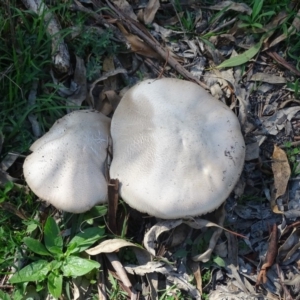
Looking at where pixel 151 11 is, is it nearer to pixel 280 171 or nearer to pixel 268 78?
pixel 268 78

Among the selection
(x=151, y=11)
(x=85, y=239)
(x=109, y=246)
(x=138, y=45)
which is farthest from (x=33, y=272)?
(x=151, y=11)

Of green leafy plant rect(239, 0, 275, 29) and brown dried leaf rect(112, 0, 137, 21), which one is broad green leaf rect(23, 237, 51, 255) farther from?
green leafy plant rect(239, 0, 275, 29)

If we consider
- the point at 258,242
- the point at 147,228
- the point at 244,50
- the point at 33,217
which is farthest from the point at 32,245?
the point at 244,50

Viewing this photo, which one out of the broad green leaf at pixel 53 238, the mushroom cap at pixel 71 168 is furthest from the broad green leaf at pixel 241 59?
the broad green leaf at pixel 53 238

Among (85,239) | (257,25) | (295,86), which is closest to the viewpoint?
(85,239)

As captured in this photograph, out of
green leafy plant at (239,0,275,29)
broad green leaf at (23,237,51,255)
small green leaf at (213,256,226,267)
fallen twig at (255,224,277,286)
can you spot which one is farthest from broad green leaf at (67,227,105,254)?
green leafy plant at (239,0,275,29)

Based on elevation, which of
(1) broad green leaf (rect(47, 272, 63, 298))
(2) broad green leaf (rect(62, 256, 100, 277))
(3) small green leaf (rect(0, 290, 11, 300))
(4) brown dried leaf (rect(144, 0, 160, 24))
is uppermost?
(4) brown dried leaf (rect(144, 0, 160, 24))

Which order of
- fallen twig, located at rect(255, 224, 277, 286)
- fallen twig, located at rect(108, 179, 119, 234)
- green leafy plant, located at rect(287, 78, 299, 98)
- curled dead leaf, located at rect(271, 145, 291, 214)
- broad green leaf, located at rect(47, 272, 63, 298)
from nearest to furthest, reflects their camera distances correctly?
fallen twig, located at rect(108, 179, 119, 234) → broad green leaf, located at rect(47, 272, 63, 298) → fallen twig, located at rect(255, 224, 277, 286) → curled dead leaf, located at rect(271, 145, 291, 214) → green leafy plant, located at rect(287, 78, 299, 98)

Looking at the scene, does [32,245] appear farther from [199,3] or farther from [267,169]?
[199,3]
